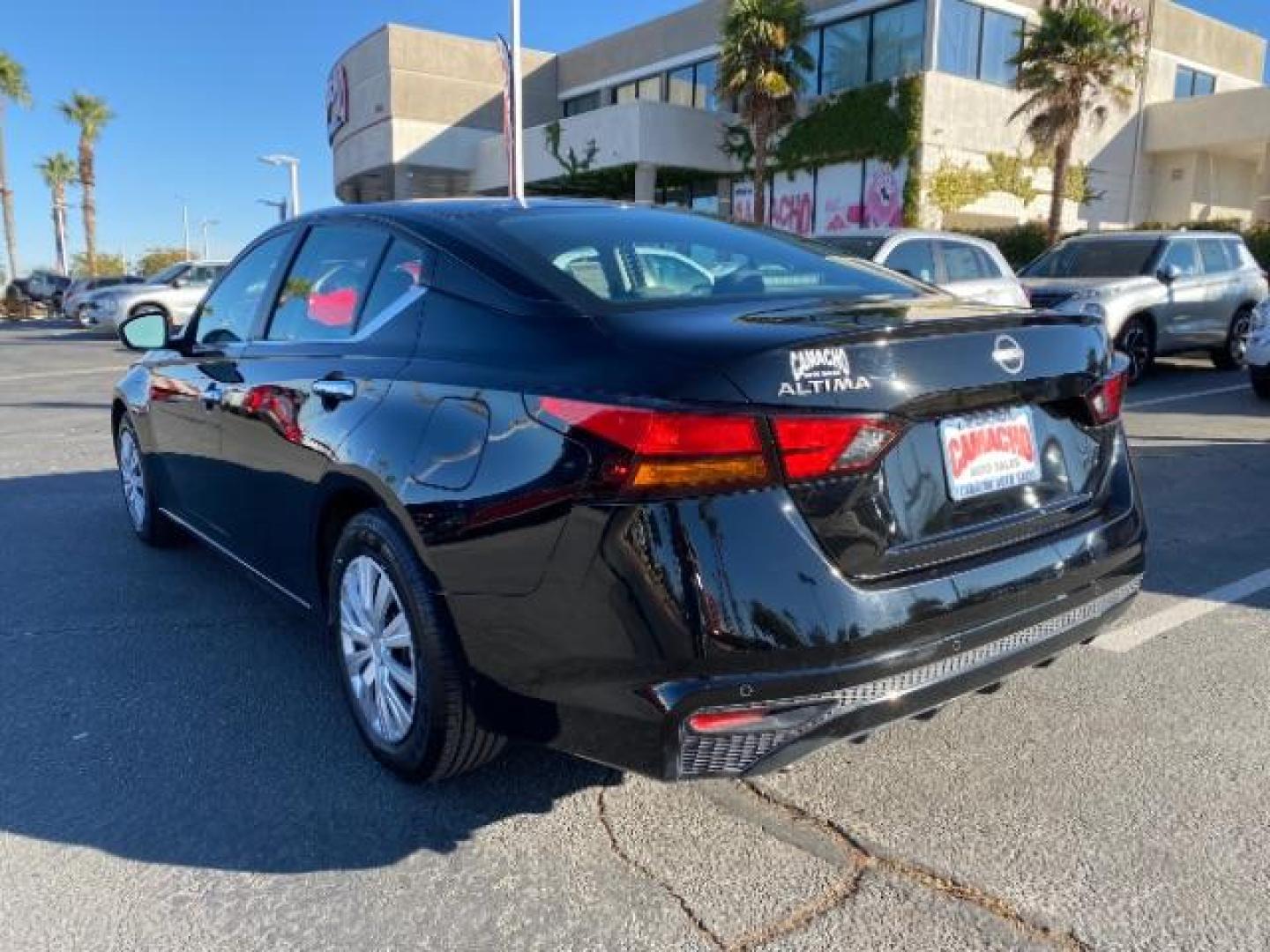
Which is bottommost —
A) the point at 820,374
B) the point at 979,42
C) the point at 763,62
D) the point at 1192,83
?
the point at 820,374

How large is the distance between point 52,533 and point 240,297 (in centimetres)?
231

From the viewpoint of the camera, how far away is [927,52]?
2392cm

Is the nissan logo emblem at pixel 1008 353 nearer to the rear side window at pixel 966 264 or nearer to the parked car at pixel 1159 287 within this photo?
the rear side window at pixel 966 264

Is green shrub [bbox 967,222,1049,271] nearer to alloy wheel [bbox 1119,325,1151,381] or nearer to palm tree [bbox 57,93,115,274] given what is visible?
alloy wheel [bbox 1119,325,1151,381]

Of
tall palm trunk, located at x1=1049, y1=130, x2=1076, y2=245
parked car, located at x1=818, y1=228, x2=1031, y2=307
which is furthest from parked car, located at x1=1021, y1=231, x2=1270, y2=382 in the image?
tall palm trunk, located at x1=1049, y1=130, x2=1076, y2=245

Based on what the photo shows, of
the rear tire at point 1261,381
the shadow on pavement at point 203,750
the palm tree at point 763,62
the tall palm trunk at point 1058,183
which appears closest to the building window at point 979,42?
the tall palm trunk at point 1058,183

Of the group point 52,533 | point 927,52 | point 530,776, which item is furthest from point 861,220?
point 530,776

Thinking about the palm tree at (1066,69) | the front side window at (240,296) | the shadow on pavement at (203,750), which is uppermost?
the palm tree at (1066,69)

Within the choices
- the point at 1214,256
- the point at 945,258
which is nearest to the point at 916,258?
the point at 945,258

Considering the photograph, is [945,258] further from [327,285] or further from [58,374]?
[58,374]

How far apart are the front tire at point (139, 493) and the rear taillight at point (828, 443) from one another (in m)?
3.74

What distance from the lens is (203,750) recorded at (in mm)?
2988

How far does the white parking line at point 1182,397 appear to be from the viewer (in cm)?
965

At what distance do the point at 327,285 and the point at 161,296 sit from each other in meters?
20.6
